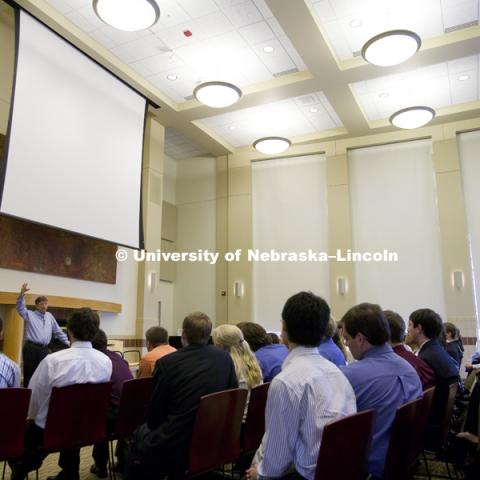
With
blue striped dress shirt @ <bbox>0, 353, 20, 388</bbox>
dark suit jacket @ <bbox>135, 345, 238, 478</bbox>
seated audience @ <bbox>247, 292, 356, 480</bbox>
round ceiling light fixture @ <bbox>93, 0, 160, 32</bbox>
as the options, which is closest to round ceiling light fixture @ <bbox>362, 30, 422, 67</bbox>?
round ceiling light fixture @ <bbox>93, 0, 160, 32</bbox>

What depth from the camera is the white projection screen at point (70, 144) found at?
5625 mm

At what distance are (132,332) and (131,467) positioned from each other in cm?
591

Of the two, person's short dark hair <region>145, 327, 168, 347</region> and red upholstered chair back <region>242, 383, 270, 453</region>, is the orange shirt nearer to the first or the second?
person's short dark hair <region>145, 327, 168, 347</region>

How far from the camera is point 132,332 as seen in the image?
8.20 m

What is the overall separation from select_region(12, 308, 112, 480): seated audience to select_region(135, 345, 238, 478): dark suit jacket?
646 mm

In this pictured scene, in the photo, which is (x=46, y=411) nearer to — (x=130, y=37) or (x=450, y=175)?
(x=130, y=37)

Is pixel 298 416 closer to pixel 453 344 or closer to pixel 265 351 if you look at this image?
pixel 265 351

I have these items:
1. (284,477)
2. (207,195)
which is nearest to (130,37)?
(207,195)

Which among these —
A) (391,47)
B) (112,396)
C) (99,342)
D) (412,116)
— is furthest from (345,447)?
(412,116)

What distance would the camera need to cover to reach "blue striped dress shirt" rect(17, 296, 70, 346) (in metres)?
5.34

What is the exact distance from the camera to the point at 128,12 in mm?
5258

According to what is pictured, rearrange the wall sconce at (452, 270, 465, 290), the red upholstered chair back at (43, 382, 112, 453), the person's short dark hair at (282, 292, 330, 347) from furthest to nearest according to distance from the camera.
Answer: the wall sconce at (452, 270, 465, 290)
the red upholstered chair back at (43, 382, 112, 453)
the person's short dark hair at (282, 292, 330, 347)

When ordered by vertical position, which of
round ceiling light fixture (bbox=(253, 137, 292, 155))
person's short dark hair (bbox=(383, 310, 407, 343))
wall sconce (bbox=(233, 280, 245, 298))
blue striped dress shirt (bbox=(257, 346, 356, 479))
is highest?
round ceiling light fixture (bbox=(253, 137, 292, 155))

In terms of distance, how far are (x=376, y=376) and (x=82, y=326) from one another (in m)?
1.86
